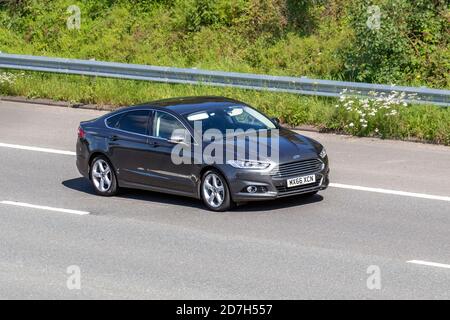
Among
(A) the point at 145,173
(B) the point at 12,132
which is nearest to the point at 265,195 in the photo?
(A) the point at 145,173

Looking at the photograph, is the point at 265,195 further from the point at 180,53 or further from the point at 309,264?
the point at 180,53

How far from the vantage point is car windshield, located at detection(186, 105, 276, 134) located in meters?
17.2

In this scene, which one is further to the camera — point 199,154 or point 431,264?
point 199,154

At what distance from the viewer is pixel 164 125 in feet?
57.2

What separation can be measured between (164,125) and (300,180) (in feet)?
7.93

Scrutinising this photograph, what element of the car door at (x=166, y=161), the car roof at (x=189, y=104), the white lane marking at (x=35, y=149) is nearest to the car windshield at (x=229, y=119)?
the car roof at (x=189, y=104)

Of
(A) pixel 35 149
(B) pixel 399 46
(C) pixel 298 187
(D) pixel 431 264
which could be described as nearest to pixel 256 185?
(C) pixel 298 187

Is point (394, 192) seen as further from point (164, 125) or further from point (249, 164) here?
point (164, 125)

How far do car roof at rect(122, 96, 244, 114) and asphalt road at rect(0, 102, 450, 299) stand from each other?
4.44 ft

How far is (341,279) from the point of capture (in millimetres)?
12688

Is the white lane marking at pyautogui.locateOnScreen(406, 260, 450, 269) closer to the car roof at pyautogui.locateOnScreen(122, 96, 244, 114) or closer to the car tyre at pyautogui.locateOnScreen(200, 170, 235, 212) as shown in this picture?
the car tyre at pyautogui.locateOnScreen(200, 170, 235, 212)

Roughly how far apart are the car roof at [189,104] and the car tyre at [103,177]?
0.98m

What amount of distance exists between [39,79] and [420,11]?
886 cm

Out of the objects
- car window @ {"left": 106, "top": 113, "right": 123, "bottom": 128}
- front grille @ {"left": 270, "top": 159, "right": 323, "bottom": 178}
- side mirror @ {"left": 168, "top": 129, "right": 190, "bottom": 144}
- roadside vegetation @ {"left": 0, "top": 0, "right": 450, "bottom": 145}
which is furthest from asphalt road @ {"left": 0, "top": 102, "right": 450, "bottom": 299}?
roadside vegetation @ {"left": 0, "top": 0, "right": 450, "bottom": 145}
